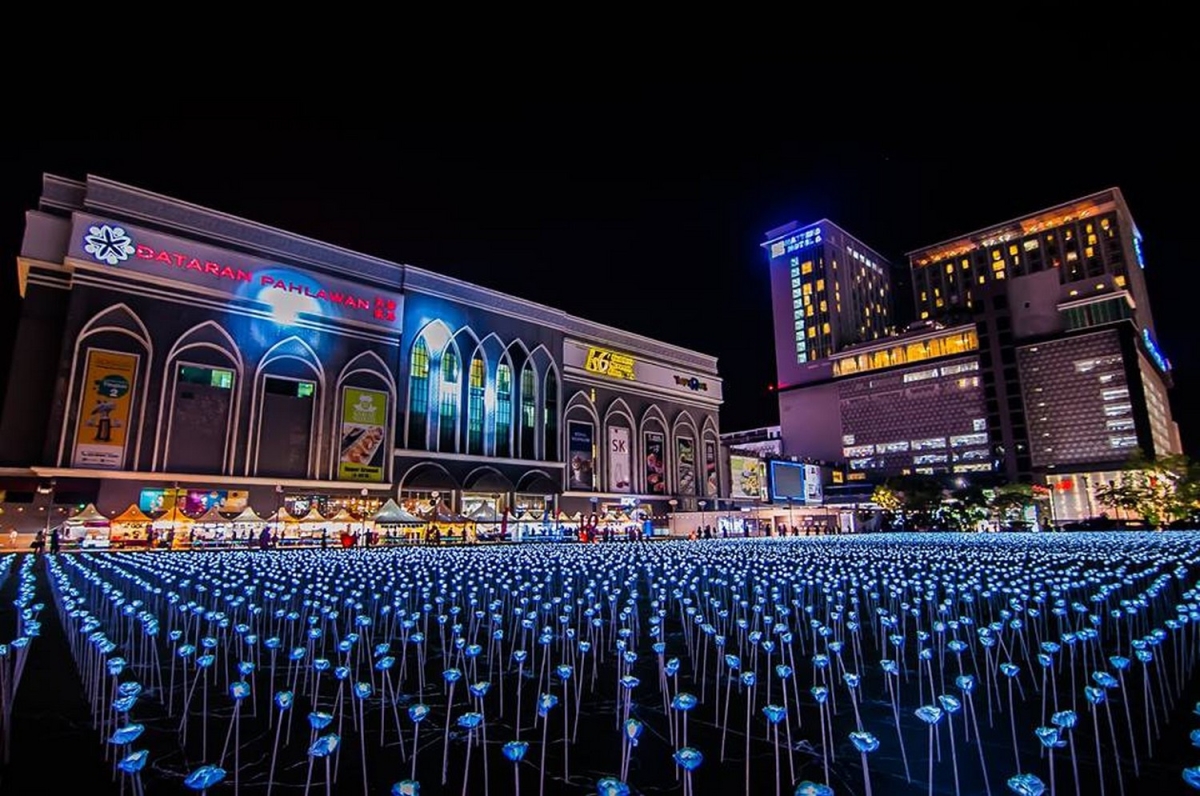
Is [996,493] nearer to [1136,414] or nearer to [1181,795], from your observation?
[1136,414]

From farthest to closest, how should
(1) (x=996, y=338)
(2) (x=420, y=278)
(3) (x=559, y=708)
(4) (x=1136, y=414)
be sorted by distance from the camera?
(1) (x=996, y=338)
(4) (x=1136, y=414)
(2) (x=420, y=278)
(3) (x=559, y=708)

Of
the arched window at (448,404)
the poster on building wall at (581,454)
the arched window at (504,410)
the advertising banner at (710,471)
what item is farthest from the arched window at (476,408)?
the advertising banner at (710,471)

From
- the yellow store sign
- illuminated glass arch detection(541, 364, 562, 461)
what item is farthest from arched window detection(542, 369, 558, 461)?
the yellow store sign

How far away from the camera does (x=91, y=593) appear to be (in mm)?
13344

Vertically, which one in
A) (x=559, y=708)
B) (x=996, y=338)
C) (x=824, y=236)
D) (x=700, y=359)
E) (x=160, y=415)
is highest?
(x=824, y=236)

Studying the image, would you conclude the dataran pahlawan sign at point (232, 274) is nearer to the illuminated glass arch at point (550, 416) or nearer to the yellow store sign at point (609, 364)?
the illuminated glass arch at point (550, 416)

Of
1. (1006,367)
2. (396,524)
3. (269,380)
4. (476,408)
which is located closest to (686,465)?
(476,408)

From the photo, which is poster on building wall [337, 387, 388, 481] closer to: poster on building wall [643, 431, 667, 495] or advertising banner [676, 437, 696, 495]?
poster on building wall [643, 431, 667, 495]

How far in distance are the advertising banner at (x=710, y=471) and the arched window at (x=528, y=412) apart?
2687cm

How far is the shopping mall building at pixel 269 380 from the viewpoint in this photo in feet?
124

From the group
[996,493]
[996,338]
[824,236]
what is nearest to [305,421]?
[996,493]

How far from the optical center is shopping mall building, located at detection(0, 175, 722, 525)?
37.7 meters

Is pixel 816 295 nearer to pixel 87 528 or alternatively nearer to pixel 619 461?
pixel 619 461

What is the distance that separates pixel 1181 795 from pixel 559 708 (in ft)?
16.7
